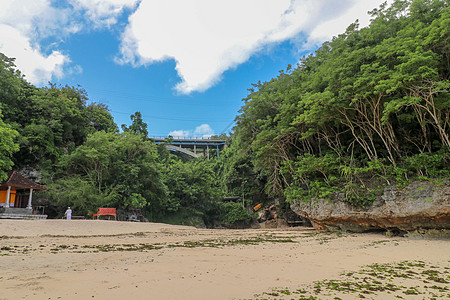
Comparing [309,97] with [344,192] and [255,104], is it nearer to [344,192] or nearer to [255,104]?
[344,192]

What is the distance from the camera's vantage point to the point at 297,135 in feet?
53.1

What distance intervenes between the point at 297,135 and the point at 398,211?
719 centimetres

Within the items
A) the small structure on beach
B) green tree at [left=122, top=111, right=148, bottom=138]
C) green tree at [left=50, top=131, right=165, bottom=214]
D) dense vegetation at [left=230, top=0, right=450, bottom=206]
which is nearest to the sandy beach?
dense vegetation at [left=230, top=0, right=450, bottom=206]

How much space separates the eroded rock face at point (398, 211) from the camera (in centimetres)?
948

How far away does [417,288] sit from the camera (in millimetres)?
3734

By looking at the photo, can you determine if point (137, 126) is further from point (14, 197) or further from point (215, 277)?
point (215, 277)

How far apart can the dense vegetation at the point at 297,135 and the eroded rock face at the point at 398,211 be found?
1.70ft

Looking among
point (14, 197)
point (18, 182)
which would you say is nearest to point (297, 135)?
point (18, 182)

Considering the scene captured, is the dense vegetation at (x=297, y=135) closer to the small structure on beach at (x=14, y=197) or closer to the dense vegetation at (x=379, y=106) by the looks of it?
the dense vegetation at (x=379, y=106)

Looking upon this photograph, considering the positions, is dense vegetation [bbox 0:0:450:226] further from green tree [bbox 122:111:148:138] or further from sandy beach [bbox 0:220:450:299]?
sandy beach [bbox 0:220:450:299]

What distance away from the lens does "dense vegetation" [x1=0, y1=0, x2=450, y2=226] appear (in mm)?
10023

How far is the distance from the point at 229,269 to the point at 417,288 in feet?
9.76

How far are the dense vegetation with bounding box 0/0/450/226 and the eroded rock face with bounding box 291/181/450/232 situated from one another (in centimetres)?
52

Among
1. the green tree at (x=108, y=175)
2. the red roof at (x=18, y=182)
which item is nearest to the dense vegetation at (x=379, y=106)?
the green tree at (x=108, y=175)
